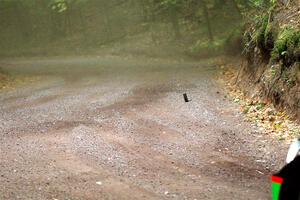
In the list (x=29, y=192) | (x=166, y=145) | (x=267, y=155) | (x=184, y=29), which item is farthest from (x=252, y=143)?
(x=184, y=29)

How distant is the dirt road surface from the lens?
21.5 feet

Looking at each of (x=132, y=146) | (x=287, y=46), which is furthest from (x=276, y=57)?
(x=132, y=146)

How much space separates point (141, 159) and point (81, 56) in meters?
23.2

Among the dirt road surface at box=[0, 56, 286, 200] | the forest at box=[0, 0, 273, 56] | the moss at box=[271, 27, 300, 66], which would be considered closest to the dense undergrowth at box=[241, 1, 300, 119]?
the moss at box=[271, 27, 300, 66]

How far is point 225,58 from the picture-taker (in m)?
22.0

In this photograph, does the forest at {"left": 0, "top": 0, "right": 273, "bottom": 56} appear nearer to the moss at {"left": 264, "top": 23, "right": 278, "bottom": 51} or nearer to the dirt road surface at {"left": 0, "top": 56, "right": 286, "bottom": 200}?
the moss at {"left": 264, "top": 23, "right": 278, "bottom": 51}

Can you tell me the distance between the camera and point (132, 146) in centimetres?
876

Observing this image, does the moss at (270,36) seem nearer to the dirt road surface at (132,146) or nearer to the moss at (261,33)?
the moss at (261,33)

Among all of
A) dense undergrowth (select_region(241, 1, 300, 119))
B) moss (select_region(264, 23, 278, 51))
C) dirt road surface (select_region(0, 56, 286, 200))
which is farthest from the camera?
moss (select_region(264, 23, 278, 51))

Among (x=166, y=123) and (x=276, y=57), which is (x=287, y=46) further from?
(x=166, y=123)

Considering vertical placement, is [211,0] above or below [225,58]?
above

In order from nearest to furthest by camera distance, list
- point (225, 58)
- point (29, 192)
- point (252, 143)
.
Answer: point (29, 192) → point (252, 143) → point (225, 58)

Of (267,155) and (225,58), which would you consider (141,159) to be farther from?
(225,58)

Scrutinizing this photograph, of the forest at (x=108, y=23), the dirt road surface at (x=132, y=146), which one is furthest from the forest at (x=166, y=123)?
the forest at (x=108, y=23)
